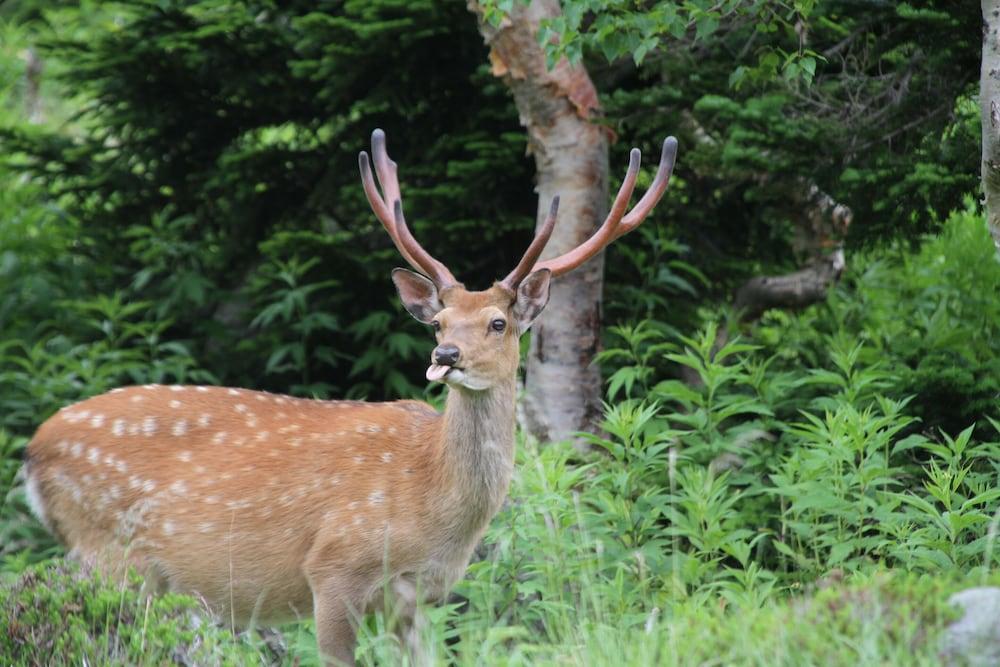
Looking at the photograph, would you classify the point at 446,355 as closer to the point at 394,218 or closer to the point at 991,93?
the point at 394,218

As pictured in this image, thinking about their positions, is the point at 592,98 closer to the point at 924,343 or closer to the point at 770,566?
the point at 924,343

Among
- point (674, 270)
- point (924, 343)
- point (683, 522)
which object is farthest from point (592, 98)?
point (683, 522)

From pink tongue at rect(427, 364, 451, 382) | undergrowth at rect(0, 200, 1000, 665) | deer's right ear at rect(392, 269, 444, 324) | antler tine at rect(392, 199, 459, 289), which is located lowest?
undergrowth at rect(0, 200, 1000, 665)

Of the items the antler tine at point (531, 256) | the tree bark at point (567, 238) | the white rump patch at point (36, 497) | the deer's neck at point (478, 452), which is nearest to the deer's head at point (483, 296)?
the antler tine at point (531, 256)

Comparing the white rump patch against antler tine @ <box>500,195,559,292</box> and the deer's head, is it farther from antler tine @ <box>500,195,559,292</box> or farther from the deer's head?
antler tine @ <box>500,195,559,292</box>

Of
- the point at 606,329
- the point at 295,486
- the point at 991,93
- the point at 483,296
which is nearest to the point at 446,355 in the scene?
the point at 483,296

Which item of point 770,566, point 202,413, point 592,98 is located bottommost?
point 770,566

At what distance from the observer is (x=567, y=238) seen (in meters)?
7.04

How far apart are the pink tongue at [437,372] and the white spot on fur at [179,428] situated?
1.47 metres

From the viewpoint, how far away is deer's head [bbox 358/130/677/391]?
4.91 meters

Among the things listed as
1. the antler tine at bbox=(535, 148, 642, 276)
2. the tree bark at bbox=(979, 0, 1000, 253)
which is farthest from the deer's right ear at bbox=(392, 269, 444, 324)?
the tree bark at bbox=(979, 0, 1000, 253)

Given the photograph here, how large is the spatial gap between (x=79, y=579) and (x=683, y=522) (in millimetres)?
2320

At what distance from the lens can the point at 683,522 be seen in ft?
17.6

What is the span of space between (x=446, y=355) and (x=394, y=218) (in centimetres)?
97
